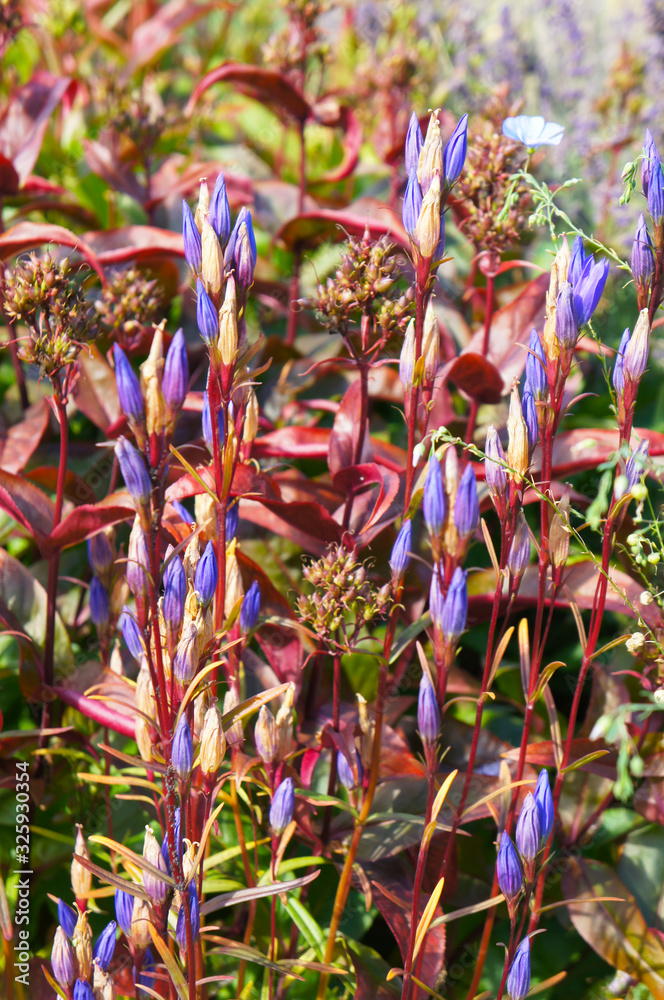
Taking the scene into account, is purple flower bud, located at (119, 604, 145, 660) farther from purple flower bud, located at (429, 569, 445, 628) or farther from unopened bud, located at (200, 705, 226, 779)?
purple flower bud, located at (429, 569, 445, 628)

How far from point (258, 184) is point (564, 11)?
151cm

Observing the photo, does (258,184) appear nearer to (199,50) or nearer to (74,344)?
(74,344)

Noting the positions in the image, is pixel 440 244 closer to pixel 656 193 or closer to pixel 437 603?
pixel 656 193

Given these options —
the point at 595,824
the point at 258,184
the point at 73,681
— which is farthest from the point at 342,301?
the point at 258,184

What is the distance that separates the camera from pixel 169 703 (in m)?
0.83

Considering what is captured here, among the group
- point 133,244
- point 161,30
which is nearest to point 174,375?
point 133,244

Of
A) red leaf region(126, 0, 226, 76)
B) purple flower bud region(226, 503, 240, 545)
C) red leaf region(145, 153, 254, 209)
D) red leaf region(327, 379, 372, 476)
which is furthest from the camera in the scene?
red leaf region(126, 0, 226, 76)

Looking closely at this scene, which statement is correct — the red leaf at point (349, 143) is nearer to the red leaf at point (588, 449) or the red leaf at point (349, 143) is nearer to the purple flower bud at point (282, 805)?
the red leaf at point (588, 449)

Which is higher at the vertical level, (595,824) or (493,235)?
(493,235)

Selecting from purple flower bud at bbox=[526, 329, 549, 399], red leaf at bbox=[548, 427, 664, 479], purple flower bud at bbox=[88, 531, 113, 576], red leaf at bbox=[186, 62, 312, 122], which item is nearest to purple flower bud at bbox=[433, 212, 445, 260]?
purple flower bud at bbox=[526, 329, 549, 399]

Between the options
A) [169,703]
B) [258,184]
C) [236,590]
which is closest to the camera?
[169,703]

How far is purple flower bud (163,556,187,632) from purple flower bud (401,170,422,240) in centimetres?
40

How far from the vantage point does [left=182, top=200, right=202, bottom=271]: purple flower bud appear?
780mm

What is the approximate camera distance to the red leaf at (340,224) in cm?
151
